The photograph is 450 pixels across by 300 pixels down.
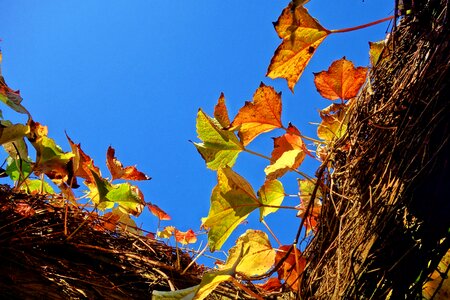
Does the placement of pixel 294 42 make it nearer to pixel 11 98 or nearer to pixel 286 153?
pixel 286 153

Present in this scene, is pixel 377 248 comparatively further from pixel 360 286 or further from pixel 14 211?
pixel 14 211

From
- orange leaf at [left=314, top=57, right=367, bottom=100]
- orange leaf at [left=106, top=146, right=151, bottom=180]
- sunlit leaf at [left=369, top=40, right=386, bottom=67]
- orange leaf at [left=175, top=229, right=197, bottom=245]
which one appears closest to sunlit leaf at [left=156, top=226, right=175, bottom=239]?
orange leaf at [left=175, top=229, right=197, bottom=245]

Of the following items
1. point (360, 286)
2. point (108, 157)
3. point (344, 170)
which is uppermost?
point (108, 157)

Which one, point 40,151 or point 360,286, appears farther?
point 40,151

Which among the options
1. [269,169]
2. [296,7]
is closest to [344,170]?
[269,169]

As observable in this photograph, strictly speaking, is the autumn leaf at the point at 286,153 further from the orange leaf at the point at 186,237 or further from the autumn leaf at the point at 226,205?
the orange leaf at the point at 186,237

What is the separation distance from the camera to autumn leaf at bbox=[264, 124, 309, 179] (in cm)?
96

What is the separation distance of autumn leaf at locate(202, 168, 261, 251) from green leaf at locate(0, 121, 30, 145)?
1.24 ft

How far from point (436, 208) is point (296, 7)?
0.38m

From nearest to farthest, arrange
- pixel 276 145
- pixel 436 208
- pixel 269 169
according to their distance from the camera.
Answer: pixel 436 208 < pixel 269 169 < pixel 276 145

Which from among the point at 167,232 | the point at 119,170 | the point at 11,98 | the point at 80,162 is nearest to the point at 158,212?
the point at 167,232

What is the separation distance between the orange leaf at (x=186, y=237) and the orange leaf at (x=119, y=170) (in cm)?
24

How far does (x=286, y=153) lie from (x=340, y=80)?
0.20 meters

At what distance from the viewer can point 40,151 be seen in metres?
1.02
